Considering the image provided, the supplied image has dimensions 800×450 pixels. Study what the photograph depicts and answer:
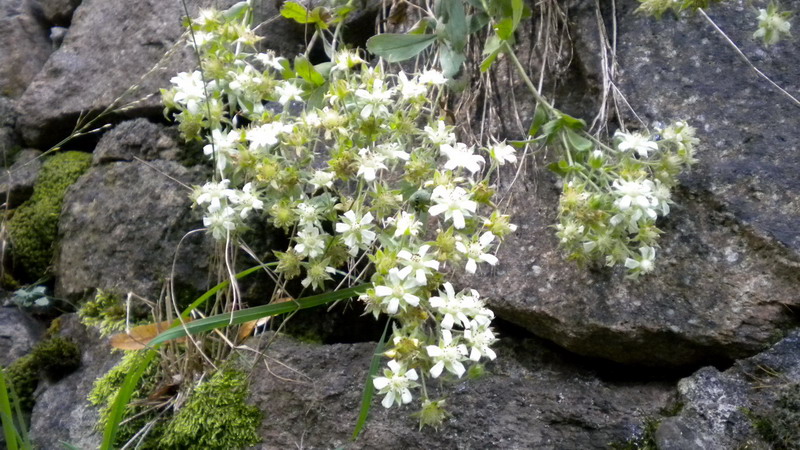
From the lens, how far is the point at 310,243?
116 centimetres

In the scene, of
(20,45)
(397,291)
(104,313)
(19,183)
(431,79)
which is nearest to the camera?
(397,291)

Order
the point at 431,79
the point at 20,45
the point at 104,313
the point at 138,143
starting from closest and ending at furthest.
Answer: the point at 431,79 < the point at 104,313 < the point at 138,143 < the point at 20,45

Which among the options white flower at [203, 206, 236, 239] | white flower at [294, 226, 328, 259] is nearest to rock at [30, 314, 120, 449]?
white flower at [203, 206, 236, 239]

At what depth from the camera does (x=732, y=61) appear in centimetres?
148

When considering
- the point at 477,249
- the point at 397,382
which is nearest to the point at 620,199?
the point at 477,249

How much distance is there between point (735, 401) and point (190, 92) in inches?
43.9

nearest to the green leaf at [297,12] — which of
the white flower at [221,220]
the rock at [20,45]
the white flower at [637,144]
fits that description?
the white flower at [221,220]

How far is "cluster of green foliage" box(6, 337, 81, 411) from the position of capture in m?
1.70

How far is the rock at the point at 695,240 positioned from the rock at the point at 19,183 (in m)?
1.36

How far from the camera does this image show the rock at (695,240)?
129cm

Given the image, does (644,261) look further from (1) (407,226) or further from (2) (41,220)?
(2) (41,220)

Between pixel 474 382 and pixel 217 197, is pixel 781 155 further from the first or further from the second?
pixel 217 197

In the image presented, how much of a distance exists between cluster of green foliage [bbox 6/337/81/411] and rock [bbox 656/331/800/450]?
1.33 meters

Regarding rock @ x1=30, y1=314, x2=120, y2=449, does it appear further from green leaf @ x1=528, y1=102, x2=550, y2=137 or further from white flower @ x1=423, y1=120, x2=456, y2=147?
green leaf @ x1=528, y1=102, x2=550, y2=137
